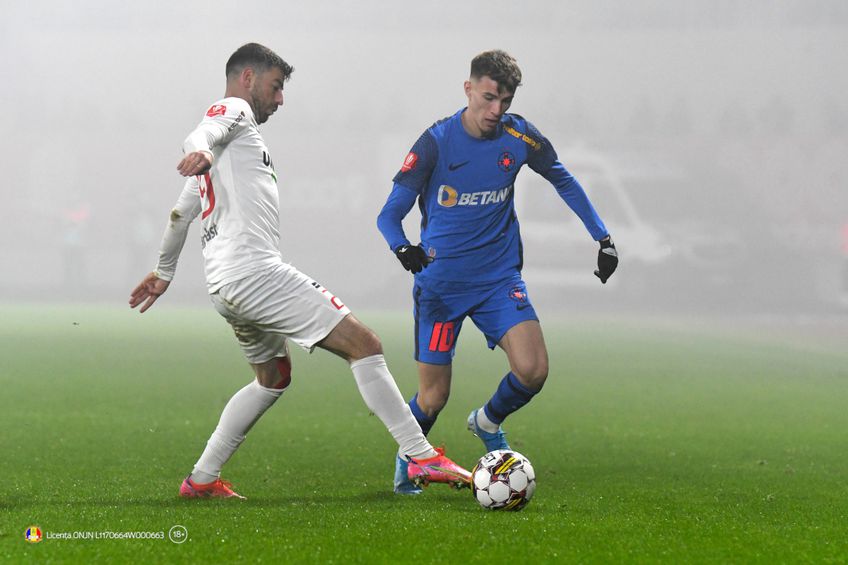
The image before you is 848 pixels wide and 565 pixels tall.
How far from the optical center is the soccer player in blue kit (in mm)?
7223

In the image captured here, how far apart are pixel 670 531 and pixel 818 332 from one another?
26.0 m

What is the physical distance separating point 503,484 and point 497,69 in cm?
230

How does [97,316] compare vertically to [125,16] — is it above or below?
below

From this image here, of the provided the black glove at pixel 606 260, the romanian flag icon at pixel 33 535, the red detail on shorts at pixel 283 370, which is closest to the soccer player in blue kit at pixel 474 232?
the black glove at pixel 606 260

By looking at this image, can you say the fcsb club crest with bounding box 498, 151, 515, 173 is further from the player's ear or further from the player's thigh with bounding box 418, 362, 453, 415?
the player's ear

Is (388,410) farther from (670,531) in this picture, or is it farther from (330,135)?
(330,135)

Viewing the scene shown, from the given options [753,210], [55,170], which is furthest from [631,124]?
[55,170]

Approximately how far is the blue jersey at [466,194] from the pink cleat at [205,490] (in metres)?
1.62

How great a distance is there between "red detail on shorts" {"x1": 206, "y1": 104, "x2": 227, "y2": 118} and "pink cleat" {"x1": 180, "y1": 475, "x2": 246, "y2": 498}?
185cm

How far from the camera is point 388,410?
20.9 ft

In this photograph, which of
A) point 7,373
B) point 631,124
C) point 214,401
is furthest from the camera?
point 631,124

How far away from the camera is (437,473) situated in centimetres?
626

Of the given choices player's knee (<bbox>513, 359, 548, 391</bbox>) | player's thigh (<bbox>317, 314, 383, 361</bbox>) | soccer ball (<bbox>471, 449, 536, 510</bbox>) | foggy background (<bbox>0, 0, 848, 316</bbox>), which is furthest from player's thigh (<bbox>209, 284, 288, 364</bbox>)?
foggy background (<bbox>0, 0, 848, 316</bbox>)

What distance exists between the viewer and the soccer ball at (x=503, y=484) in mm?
6168
